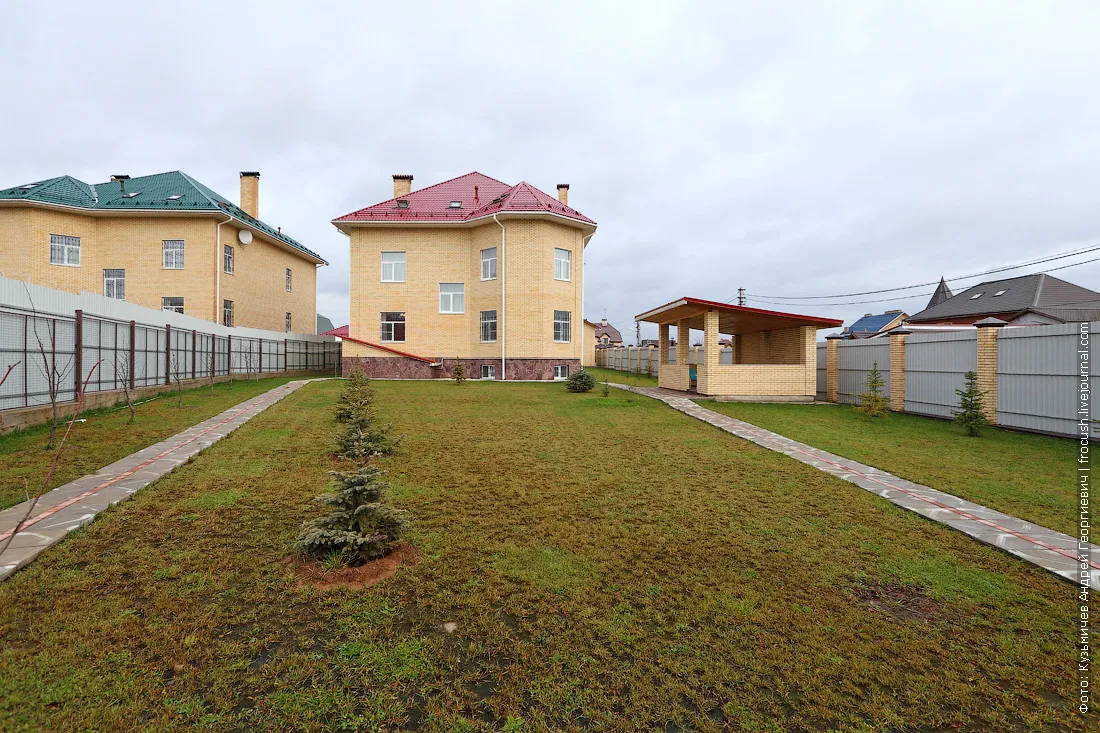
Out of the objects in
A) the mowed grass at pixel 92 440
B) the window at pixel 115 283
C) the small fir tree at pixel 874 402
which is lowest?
the mowed grass at pixel 92 440

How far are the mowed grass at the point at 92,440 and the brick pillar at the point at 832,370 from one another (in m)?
17.2

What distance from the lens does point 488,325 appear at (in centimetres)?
2333

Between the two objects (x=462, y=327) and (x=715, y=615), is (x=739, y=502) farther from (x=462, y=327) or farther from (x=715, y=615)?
(x=462, y=327)

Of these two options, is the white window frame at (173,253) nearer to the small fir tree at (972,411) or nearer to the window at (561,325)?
the window at (561,325)

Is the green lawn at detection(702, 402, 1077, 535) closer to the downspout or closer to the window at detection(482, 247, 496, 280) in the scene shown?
the downspout

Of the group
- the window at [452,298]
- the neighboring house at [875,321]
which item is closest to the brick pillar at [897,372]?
the window at [452,298]

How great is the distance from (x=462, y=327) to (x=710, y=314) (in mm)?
13493

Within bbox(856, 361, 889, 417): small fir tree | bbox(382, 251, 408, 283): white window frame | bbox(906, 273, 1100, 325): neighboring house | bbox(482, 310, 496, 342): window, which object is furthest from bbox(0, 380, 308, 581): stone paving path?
bbox(906, 273, 1100, 325): neighboring house

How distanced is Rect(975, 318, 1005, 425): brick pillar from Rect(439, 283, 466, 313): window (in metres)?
19.5

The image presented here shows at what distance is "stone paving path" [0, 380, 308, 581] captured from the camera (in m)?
3.82

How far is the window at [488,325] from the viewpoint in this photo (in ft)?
75.9

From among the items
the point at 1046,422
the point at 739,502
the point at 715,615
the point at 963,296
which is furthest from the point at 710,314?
the point at 963,296

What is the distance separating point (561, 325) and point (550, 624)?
2044 cm

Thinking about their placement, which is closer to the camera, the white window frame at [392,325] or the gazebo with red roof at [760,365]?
the gazebo with red roof at [760,365]
